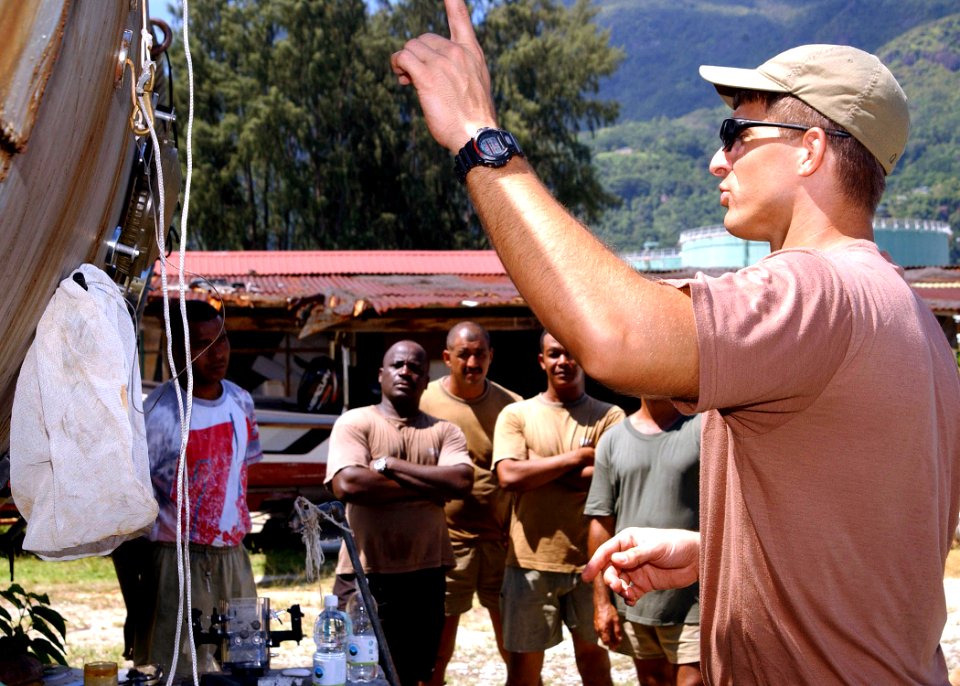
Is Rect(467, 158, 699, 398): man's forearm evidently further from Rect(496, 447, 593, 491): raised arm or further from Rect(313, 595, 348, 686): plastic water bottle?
Rect(496, 447, 593, 491): raised arm

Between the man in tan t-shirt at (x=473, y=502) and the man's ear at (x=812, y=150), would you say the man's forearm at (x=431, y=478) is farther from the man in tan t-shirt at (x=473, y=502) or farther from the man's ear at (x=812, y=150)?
the man's ear at (x=812, y=150)

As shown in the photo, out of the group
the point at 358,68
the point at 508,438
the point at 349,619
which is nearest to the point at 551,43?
the point at 358,68

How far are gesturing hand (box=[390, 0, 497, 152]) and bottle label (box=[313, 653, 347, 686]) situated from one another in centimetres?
219

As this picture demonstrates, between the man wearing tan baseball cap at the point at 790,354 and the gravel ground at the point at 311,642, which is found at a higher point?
the man wearing tan baseball cap at the point at 790,354

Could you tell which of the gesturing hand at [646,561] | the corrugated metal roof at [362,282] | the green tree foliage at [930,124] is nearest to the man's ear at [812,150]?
the gesturing hand at [646,561]

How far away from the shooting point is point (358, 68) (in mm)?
30094

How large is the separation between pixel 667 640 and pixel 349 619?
5.83 ft

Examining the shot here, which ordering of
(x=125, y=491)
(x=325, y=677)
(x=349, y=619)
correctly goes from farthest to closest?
(x=349, y=619)
(x=325, y=677)
(x=125, y=491)

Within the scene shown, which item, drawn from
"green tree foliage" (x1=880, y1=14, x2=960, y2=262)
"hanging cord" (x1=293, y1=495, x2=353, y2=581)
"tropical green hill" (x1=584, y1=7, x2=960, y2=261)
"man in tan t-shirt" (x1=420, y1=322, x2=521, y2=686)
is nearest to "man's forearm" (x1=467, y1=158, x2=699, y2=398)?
"hanging cord" (x1=293, y1=495, x2=353, y2=581)

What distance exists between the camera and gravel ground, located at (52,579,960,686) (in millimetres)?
7141

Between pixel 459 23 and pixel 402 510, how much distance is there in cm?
424

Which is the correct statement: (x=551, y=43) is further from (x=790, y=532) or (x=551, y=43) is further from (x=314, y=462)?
(x=790, y=532)

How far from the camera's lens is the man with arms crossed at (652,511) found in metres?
5.14

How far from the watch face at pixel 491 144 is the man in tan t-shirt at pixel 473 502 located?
446 cm
